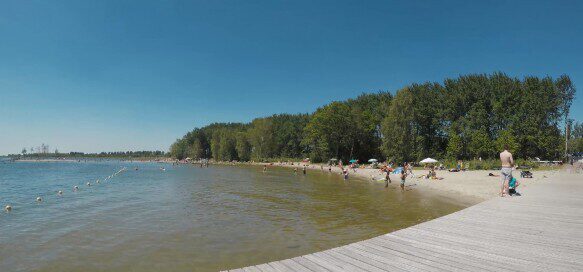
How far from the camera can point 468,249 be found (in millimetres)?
6883

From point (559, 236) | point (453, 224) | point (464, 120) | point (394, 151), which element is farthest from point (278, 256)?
point (464, 120)

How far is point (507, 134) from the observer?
57.4 m

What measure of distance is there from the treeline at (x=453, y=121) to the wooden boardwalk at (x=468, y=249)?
54.7 metres

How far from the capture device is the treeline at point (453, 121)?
2377 inches

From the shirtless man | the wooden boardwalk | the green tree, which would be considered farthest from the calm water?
the green tree

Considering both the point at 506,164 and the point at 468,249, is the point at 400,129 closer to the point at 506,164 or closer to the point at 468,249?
the point at 506,164

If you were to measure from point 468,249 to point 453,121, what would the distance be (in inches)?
2760

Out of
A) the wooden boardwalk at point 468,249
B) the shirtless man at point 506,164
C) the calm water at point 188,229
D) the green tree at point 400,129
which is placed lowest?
the calm water at point 188,229

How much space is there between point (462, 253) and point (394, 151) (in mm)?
62608

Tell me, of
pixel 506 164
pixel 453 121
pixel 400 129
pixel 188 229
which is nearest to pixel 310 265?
pixel 188 229

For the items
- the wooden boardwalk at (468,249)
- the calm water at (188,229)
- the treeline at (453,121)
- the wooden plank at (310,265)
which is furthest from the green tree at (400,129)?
the wooden plank at (310,265)

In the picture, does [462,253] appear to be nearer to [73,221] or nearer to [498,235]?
[498,235]

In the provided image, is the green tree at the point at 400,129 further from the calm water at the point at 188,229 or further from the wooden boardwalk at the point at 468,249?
the wooden boardwalk at the point at 468,249

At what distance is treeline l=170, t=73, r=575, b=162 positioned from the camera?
198ft
